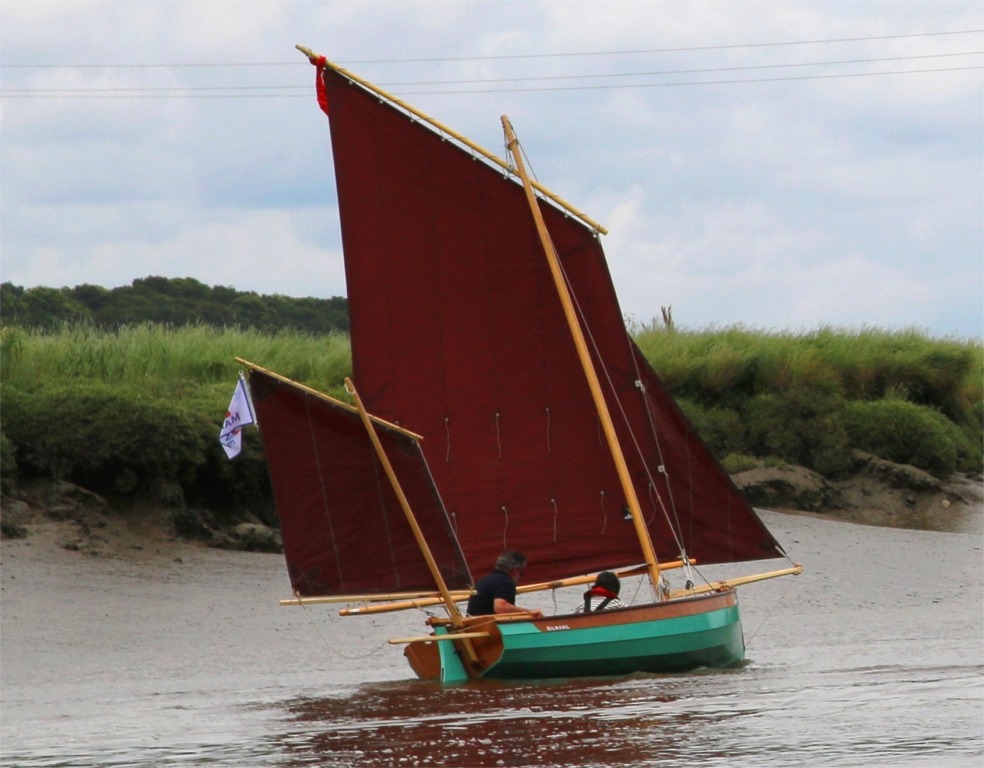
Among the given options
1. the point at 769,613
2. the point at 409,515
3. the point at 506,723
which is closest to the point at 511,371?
the point at 409,515

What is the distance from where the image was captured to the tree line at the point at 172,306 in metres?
50.0

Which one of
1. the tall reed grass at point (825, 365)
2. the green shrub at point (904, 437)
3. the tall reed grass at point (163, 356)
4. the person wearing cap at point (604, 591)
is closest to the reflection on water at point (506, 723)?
the person wearing cap at point (604, 591)

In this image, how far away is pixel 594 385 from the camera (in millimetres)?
19453

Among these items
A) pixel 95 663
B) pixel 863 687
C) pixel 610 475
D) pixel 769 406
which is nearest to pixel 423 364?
pixel 610 475

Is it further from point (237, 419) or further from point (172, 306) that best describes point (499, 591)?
point (172, 306)

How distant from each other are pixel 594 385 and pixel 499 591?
2692 millimetres

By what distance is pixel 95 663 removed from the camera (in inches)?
771

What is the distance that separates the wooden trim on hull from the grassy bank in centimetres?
875

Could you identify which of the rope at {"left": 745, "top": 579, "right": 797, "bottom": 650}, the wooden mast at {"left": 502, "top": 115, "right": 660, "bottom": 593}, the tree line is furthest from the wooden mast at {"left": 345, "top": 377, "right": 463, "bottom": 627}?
the tree line

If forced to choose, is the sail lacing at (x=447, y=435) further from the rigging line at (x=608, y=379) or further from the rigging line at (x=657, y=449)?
the rigging line at (x=657, y=449)

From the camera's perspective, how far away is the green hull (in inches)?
694

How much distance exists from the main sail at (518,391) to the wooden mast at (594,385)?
0.83 feet

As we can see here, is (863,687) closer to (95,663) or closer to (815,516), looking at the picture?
(95,663)

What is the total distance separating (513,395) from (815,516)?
12.3 m
